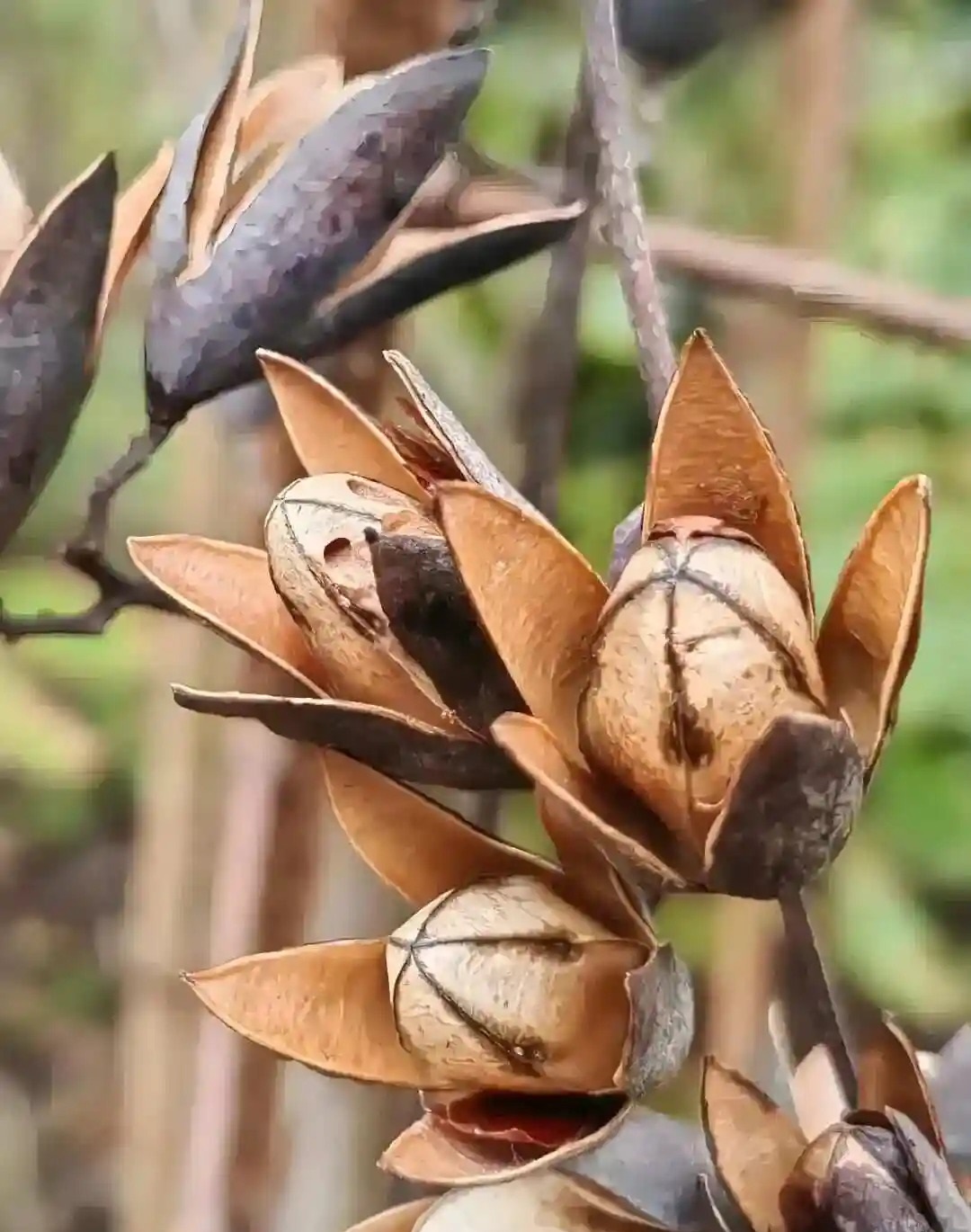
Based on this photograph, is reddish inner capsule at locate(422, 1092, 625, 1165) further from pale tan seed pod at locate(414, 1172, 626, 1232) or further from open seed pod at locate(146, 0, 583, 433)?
open seed pod at locate(146, 0, 583, 433)

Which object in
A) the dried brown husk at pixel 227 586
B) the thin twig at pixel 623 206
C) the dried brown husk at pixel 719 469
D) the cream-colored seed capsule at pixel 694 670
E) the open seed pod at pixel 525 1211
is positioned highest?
the thin twig at pixel 623 206

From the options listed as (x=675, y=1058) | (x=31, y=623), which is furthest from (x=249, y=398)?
(x=675, y=1058)

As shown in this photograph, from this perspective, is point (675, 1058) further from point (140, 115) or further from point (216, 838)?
point (140, 115)

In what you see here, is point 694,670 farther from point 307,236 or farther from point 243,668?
point 243,668

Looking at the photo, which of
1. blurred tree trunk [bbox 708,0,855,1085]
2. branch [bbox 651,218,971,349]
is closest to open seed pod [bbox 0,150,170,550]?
branch [bbox 651,218,971,349]

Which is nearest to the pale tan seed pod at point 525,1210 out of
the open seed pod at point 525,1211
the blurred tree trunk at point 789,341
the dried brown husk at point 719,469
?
the open seed pod at point 525,1211

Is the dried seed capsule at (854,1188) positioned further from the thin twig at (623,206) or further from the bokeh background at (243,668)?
the bokeh background at (243,668)

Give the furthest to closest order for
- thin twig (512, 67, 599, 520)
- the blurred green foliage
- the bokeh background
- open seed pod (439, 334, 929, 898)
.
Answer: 1. the blurred green foliage
2. the bokeh background
3. thin twig (512, 67, 599, 520)
4. open seed pod (439, 334, 929, 898)
